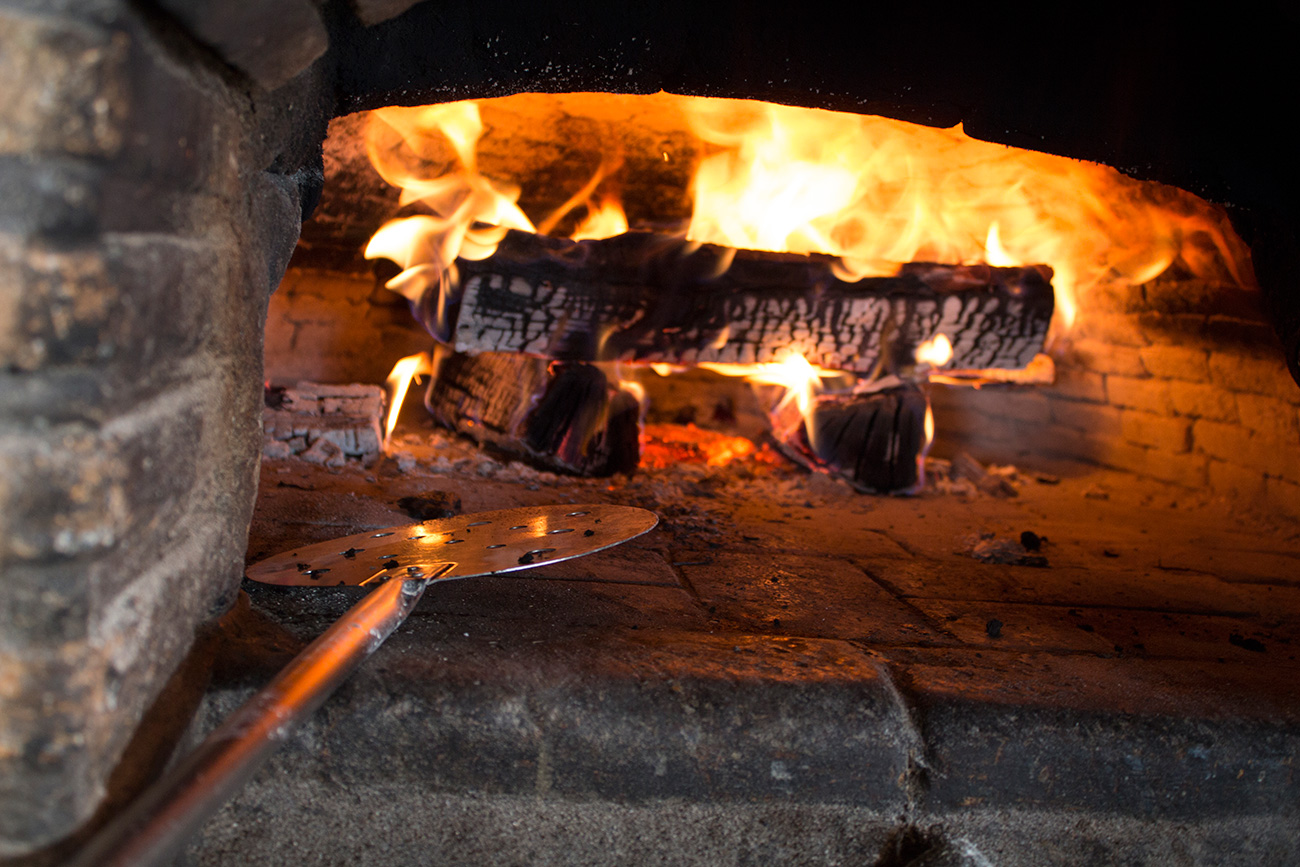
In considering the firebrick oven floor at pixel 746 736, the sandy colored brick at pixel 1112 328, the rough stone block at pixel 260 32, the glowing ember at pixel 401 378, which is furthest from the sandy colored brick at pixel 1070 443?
the rough stone block at pixel 260 32

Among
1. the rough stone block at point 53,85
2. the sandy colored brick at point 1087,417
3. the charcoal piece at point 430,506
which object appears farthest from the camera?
the sandy colored brick at point 1087,417

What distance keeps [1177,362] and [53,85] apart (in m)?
3.38

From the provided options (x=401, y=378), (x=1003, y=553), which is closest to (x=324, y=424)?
(x=401, y=378)

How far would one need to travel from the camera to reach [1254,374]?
2.71 metres

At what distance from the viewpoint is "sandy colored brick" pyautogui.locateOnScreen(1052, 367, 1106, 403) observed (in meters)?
3.32

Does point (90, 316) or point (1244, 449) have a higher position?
point (90, 316)

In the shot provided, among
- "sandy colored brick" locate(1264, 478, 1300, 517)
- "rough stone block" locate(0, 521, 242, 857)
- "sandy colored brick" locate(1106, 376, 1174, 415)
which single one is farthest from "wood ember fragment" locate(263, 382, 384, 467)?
"sandy colored brick" locate(1264, 478, 1300, 517)

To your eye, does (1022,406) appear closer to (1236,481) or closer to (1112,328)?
(1112,328)

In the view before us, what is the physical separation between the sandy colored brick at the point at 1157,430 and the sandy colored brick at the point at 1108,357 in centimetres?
17

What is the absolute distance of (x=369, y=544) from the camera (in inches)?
55.0

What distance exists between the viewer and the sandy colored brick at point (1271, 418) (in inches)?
102

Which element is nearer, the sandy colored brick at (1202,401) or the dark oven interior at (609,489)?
the dark oven interior at (609,489)

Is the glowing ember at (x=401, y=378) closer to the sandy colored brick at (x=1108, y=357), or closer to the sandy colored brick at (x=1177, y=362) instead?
the sandy colored brick at (x=1108, y=357)

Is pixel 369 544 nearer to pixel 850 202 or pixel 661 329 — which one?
pixel 661 329
